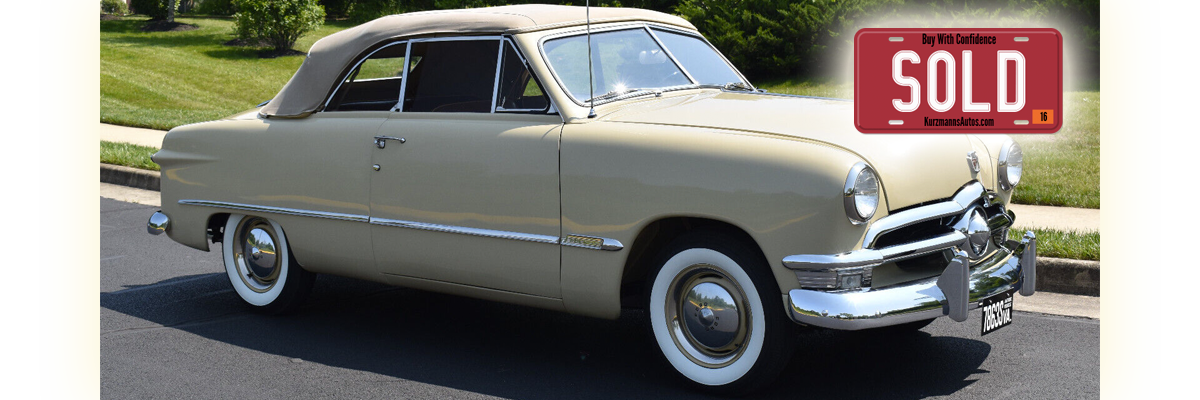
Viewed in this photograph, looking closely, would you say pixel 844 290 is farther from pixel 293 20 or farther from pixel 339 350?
pixel 293 20

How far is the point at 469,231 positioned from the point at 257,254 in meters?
1.68

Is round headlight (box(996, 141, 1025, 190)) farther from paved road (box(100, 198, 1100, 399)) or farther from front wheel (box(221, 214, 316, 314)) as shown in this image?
front wheel (box(221, 214, 316, 314))

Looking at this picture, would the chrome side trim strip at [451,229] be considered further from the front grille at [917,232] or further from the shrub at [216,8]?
the shrub at [216,8]

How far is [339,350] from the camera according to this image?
17.7 ft

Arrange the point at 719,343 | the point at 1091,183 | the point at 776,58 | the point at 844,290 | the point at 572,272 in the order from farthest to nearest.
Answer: the point at 776,58 < the point at 1091,183 < the point at 572,272 < the point at 719,343 < the point at 844,290

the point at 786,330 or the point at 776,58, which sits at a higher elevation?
the point at 776,58


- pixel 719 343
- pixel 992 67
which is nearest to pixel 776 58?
pixel 992 67

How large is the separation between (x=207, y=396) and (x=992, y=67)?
13.1 ft

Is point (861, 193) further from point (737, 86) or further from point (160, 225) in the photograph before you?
point (160, 225)

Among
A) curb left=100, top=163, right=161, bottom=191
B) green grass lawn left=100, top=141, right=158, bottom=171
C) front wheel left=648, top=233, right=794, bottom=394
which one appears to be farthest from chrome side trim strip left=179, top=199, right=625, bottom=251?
green grass lawn left=100, top=141, right=158, bottom=171

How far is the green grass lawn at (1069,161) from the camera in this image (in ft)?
29.5

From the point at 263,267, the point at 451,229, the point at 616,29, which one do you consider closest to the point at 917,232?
the point at 616,29

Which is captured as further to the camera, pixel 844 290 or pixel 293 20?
pixel 293 20

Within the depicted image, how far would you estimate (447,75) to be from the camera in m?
5.82
